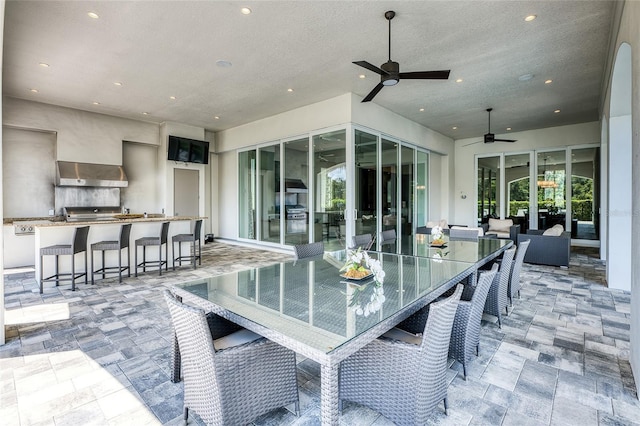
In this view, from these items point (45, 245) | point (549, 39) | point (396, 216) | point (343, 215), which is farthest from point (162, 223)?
point (549, 39)

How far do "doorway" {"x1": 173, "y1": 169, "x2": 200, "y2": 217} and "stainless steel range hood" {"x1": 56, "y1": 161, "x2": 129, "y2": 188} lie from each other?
1241 mm

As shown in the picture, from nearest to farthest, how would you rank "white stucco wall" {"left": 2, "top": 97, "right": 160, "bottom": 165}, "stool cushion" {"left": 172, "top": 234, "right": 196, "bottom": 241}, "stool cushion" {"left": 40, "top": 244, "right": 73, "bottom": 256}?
"stool cushion" {"left": 40, "top": 244, "right": 73, "bottom": 256} < "stool cushion" {"left": 172, "top": 234, "right": 196, "bottom": 241} < "white stucco wall" {"left": 2, "top": 97, "right": 160, "bottom": 165}

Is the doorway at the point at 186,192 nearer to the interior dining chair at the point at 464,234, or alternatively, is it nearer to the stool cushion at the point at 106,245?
the stool cushion at the point at 106,245

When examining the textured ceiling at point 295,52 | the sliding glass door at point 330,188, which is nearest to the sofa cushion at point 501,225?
the textured ceiling at point 295,52

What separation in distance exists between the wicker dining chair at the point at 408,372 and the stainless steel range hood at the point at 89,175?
7.89m

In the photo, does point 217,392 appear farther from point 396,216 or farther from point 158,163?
point 158,163

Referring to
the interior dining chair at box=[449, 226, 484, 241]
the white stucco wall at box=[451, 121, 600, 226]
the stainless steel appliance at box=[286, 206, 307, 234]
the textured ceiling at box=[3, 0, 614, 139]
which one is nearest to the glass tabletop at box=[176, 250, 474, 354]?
the interior dining chair at box=[449, 226, 484, 241]

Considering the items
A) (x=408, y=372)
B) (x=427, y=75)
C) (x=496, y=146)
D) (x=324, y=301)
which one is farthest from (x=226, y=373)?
(x=496, y=146)

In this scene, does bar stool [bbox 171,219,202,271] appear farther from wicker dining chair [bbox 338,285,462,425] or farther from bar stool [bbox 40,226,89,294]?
wicker dining chair [bbox 338,285,462,425]

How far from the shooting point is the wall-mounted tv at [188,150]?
8.44m

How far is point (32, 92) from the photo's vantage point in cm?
628

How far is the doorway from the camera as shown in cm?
879

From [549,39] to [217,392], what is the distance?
18.4ft

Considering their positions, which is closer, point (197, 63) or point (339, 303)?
point (339, 303)
